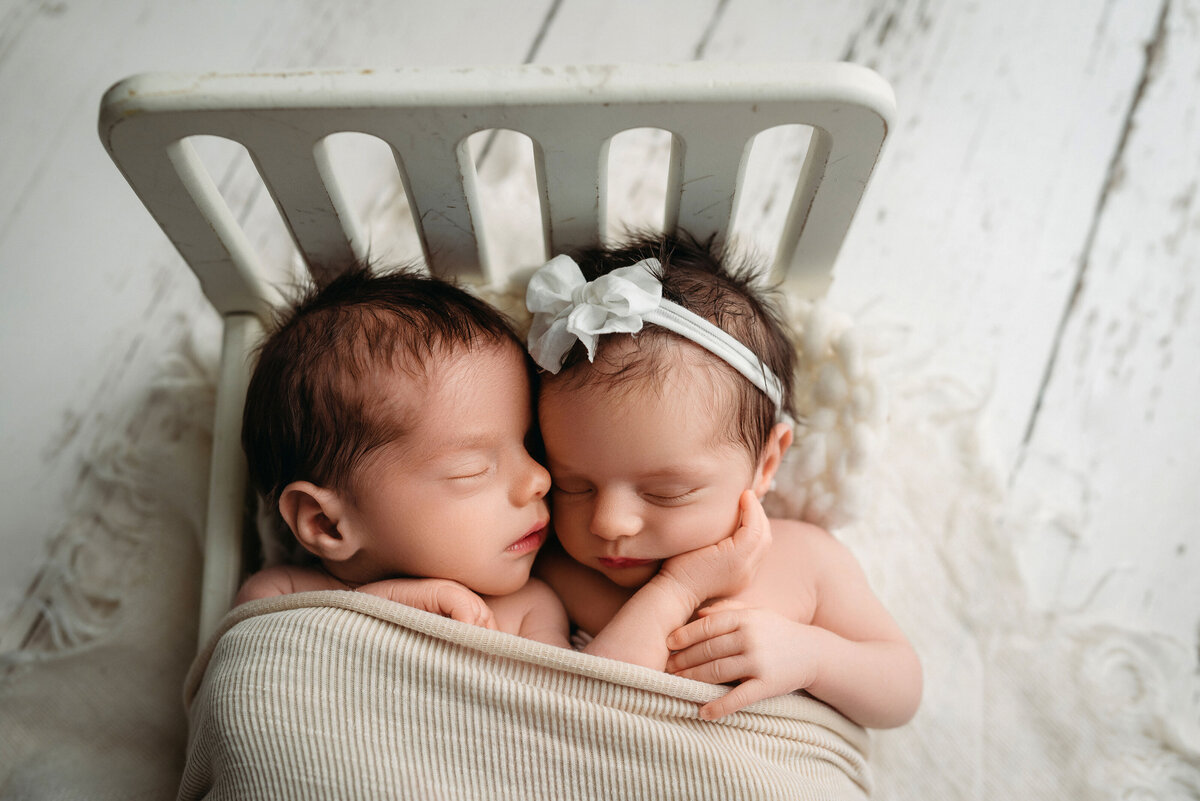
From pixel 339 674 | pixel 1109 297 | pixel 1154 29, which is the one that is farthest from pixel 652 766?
pixel 1154 29

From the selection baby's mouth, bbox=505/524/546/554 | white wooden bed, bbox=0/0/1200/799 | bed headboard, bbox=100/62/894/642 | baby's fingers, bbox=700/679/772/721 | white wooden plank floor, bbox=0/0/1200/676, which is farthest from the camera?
white wooden plank floor, bbox=0/0/1200/676

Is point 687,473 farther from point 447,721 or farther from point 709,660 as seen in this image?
point 447,721

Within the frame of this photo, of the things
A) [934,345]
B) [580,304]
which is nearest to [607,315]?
[580,304]

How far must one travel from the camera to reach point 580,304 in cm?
93

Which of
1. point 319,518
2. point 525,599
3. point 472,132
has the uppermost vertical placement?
point 472,132

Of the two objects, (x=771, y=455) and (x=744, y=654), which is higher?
(x=771, y=455)

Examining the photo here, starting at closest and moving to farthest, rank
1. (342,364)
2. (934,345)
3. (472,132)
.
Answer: (472,132) < (342,364) < (934,345)

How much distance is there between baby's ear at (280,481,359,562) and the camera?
3.14ft

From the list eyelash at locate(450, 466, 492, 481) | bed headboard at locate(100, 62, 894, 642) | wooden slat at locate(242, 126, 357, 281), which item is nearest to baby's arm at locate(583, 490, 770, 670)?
eyelash at locate(450, 466, 492, 481)

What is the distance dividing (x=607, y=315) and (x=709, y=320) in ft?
0.40

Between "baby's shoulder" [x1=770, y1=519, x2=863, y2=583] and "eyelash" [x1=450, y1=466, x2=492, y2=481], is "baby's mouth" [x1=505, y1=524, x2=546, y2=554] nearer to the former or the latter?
"eyelash" [x1=450, y1=466, x2=492, y2=481]

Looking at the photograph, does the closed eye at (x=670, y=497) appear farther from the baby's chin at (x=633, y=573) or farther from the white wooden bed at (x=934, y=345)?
the white wooden bed at (x=934, y=345)

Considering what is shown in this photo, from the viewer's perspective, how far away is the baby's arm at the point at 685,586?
3.15 ft

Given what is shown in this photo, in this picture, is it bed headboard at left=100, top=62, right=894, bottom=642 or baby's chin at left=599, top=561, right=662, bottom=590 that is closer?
bed headboard at left=100, top=62, right=894, bottom=642
